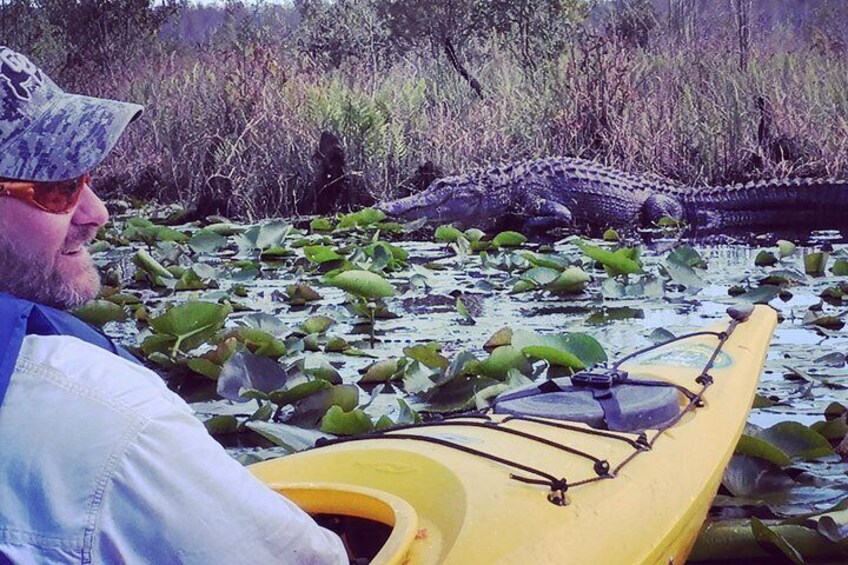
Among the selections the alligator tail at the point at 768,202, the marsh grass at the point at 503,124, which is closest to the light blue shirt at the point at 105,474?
the alligator tail at the point at 768,202

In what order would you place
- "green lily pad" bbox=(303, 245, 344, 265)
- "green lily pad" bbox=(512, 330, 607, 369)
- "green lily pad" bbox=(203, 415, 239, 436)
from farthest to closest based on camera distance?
"green lily pad" bbox=(303, 245, 344, 265) → "green lily pad" bbox=(512, 330, 607, 369) → "green lily pad" bbox=(203, 415, 239, 436)

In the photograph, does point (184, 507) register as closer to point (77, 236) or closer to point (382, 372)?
point (77, 236)

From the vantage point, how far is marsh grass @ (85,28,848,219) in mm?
9117

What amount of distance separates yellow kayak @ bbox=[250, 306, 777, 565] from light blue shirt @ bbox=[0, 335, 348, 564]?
1.42ft

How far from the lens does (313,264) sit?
5.93 meters

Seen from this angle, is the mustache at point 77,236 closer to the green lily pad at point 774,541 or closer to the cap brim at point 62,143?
the cap brim at point 62,143

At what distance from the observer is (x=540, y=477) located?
6.55ft

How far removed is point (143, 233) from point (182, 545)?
18.6 ft

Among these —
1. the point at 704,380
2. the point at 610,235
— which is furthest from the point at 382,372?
the point at 610,235

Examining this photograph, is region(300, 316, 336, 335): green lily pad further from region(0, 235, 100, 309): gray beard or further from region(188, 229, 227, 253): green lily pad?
region(0, 235, 100, 309): gray beard

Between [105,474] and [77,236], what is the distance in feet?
1.50

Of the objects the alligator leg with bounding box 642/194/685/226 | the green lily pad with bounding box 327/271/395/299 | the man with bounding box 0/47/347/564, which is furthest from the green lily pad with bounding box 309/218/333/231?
the man with bounding box 0/47/347/564

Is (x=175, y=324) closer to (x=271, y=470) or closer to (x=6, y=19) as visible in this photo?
(x=271, y=470)

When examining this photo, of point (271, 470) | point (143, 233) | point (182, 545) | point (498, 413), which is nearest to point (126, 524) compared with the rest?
point (182, 545)
